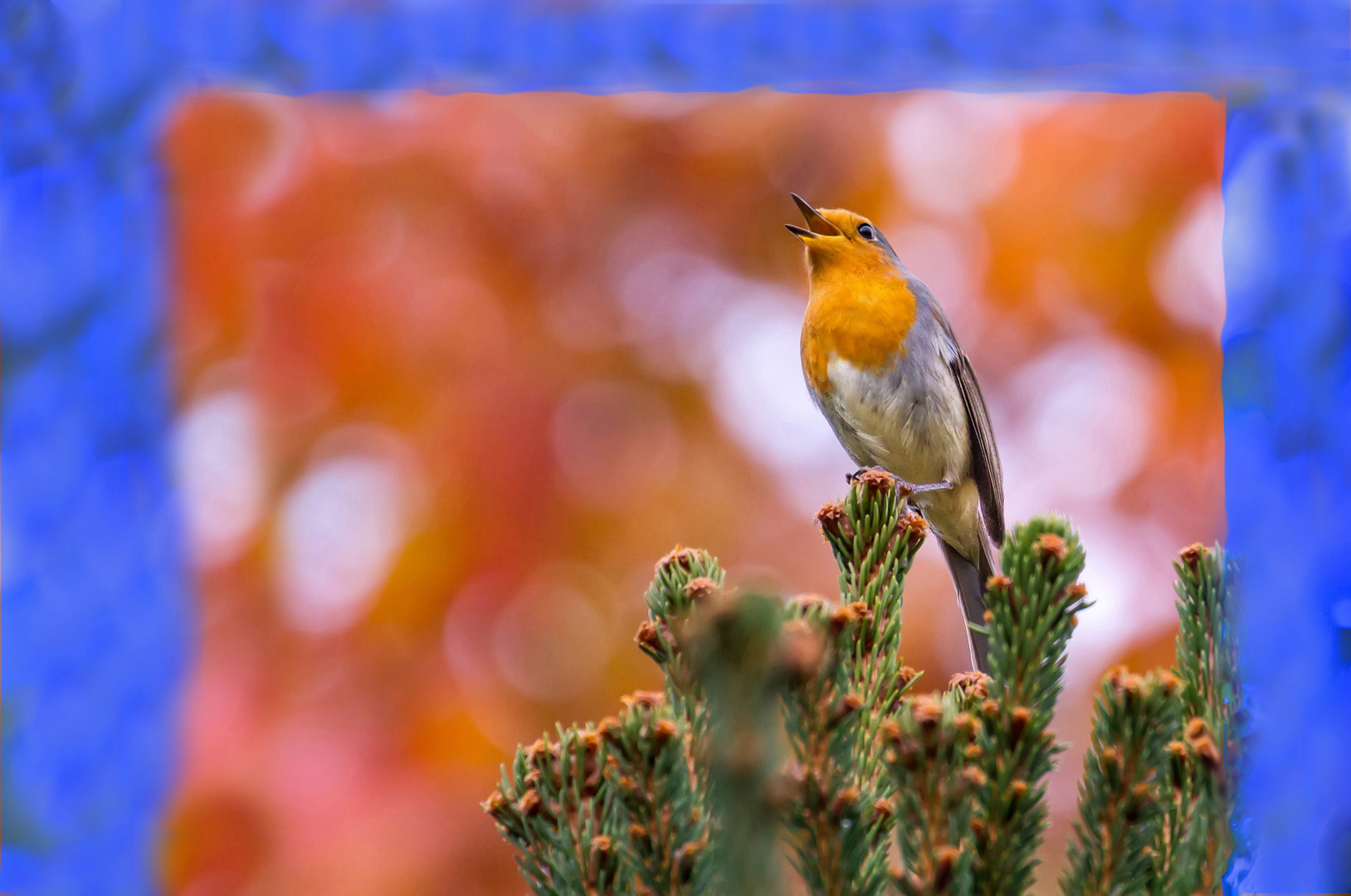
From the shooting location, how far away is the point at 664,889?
0.43 meters

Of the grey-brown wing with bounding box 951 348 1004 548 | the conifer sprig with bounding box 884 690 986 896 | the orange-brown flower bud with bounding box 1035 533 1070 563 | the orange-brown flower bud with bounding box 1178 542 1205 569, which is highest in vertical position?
the grey-brown wing with bounding box 951 348 1004 548

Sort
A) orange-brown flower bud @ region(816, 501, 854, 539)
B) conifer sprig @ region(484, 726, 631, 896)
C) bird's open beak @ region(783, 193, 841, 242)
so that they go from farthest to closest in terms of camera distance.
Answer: bird's open beak @ region(783, 193, 841, 242) → orange-brown flower bud @ region(816, 501, 854, 539) → conifer sprig @ region(484, 726, 631, 896)

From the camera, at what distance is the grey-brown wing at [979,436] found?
149 centimetres

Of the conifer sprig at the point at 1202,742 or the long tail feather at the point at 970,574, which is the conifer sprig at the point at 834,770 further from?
the long tail feather at the point at 970,574

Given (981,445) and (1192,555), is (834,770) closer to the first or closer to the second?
(1192,555)

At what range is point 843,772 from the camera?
436 millimetres

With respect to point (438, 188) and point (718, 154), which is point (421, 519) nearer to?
point (438, 188)

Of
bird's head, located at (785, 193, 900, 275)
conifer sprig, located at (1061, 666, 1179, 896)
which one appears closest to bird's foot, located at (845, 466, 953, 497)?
conifer sprig, located at (1061, 666, 1179, 896)

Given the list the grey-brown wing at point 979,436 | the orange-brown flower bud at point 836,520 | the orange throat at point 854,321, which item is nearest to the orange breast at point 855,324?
the orange throat at point 854,321

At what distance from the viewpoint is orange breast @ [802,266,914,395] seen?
1.38 meters

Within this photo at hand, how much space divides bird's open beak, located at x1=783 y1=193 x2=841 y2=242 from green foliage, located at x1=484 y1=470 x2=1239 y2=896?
3.10 ft

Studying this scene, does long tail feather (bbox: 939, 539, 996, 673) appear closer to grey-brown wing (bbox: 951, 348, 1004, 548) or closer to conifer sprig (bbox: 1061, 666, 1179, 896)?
grey-brown wing (bbox: 951, 348, 1004, 548)

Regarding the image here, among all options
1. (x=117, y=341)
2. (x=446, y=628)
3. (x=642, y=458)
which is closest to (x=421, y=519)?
(x=446, y=628)

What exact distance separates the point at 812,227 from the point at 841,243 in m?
0.15
